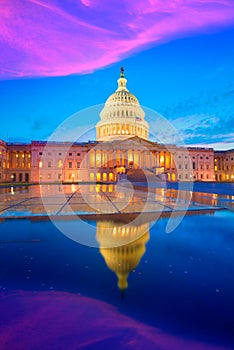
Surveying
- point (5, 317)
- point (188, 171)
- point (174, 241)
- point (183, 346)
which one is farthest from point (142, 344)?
point (188, 171)

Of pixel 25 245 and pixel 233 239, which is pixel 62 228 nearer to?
pixel 25 245

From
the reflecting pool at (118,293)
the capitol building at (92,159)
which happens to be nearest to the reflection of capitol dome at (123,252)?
the reflecting pool at (118,293)

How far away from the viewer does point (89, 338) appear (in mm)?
2625

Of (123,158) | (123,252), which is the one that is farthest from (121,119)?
(123,252)

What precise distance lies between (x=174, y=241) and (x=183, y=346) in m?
3.88

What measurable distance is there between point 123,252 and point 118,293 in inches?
70.1

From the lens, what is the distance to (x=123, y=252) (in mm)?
5312

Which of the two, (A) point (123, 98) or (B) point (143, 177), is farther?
(A) point (123, 98)

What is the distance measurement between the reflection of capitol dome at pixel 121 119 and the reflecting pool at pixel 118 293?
308 ft

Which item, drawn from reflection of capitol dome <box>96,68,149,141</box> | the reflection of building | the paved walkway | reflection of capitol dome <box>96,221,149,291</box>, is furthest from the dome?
reflection of capitol dome <box>96,221,149,291</box>

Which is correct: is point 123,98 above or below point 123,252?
above

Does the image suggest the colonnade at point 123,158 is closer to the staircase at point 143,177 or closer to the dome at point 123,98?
the staircase at point 143,177

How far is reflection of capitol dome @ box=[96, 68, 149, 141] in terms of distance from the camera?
101m

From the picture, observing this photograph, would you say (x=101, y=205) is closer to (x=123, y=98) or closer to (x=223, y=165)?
(x=123, y=98)
